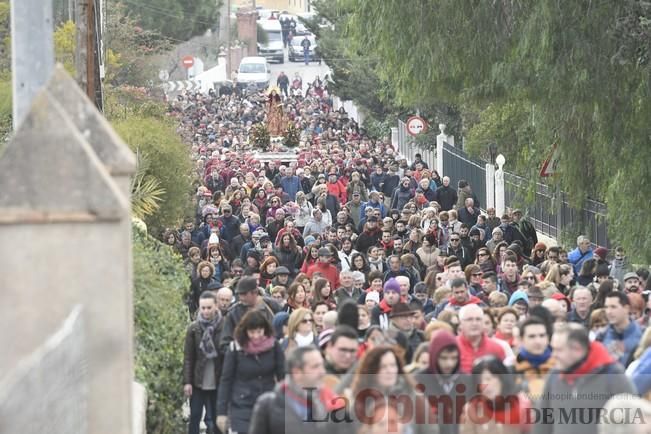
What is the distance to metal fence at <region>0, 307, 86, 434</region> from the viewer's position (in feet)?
21.1

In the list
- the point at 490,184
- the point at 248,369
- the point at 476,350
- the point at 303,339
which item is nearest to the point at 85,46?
the point at 303,339

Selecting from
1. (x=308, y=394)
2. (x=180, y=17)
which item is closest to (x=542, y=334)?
(x=308, y=394)

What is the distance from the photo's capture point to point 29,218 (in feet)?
26.9

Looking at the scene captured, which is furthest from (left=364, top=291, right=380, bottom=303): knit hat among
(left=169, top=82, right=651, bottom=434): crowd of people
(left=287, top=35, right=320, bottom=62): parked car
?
(left=287, top=35, right=320, bottom=62): parked car

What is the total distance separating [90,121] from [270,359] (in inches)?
125

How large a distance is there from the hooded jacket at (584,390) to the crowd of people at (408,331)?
0.01 meters

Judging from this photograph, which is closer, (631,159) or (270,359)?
(270,359)

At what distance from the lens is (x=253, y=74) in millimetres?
104812

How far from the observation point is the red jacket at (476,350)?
10930 millimetres

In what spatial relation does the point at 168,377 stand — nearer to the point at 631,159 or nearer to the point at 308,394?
the point at 308,394

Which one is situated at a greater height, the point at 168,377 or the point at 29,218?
the point at 29,218

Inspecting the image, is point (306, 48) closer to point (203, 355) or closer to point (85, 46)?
point (85, 46)

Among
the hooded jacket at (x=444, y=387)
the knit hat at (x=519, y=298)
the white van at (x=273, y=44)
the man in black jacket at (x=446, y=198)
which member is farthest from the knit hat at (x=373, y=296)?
the white van at (x=273, y=44)

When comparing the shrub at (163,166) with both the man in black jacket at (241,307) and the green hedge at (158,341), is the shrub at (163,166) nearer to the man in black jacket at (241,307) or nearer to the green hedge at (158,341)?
the green hedge at (158,341)
